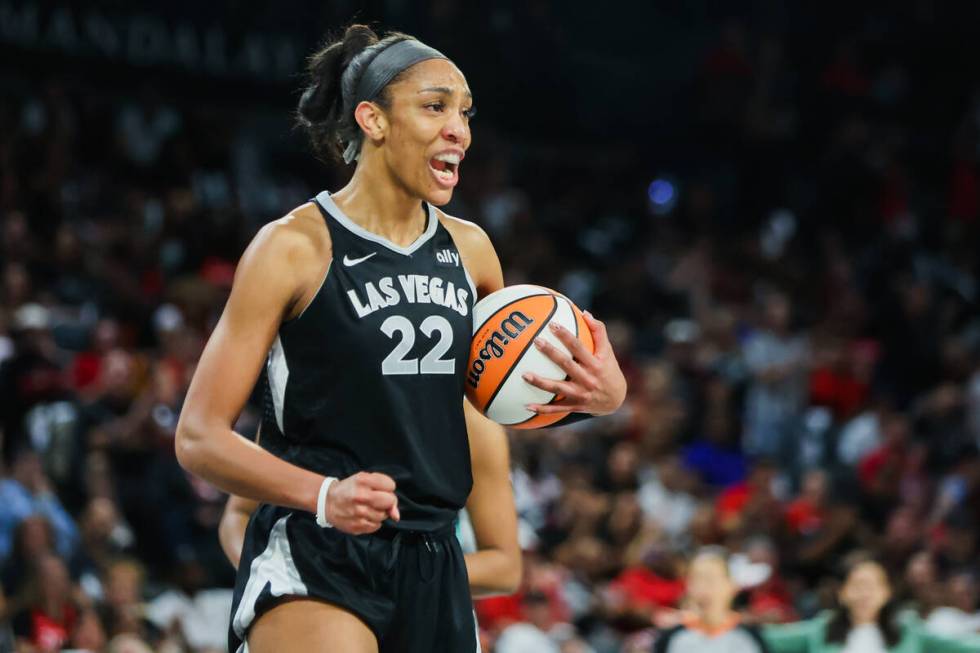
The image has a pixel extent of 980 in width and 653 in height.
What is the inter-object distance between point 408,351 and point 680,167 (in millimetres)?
12859

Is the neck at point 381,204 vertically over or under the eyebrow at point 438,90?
under

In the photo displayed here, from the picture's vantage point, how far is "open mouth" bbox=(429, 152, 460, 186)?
3680mm

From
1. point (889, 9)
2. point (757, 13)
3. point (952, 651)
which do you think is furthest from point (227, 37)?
point (952, 651)

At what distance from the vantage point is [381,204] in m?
3.74

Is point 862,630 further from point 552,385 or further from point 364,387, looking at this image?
point 364,387

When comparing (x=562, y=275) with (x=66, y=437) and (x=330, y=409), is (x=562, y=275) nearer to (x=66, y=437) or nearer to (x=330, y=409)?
(x=66, y=437)

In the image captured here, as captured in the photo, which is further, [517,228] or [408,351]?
[517,228]

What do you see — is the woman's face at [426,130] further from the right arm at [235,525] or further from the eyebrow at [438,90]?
the right arm at [235,525]

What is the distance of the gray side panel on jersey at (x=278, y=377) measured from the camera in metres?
3.60

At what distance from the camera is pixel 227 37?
14.0m

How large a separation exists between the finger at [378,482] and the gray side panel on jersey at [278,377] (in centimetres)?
46

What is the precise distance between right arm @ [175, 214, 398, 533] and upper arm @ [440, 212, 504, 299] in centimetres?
48

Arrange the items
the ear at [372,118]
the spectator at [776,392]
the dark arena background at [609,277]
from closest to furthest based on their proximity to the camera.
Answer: the ear at [372,118] → the dark arena background at [609,277] → the spectator at [776,392]

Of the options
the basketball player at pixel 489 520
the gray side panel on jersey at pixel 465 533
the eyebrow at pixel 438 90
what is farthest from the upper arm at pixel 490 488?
the gray side panel on jersey at pixel 465 533
